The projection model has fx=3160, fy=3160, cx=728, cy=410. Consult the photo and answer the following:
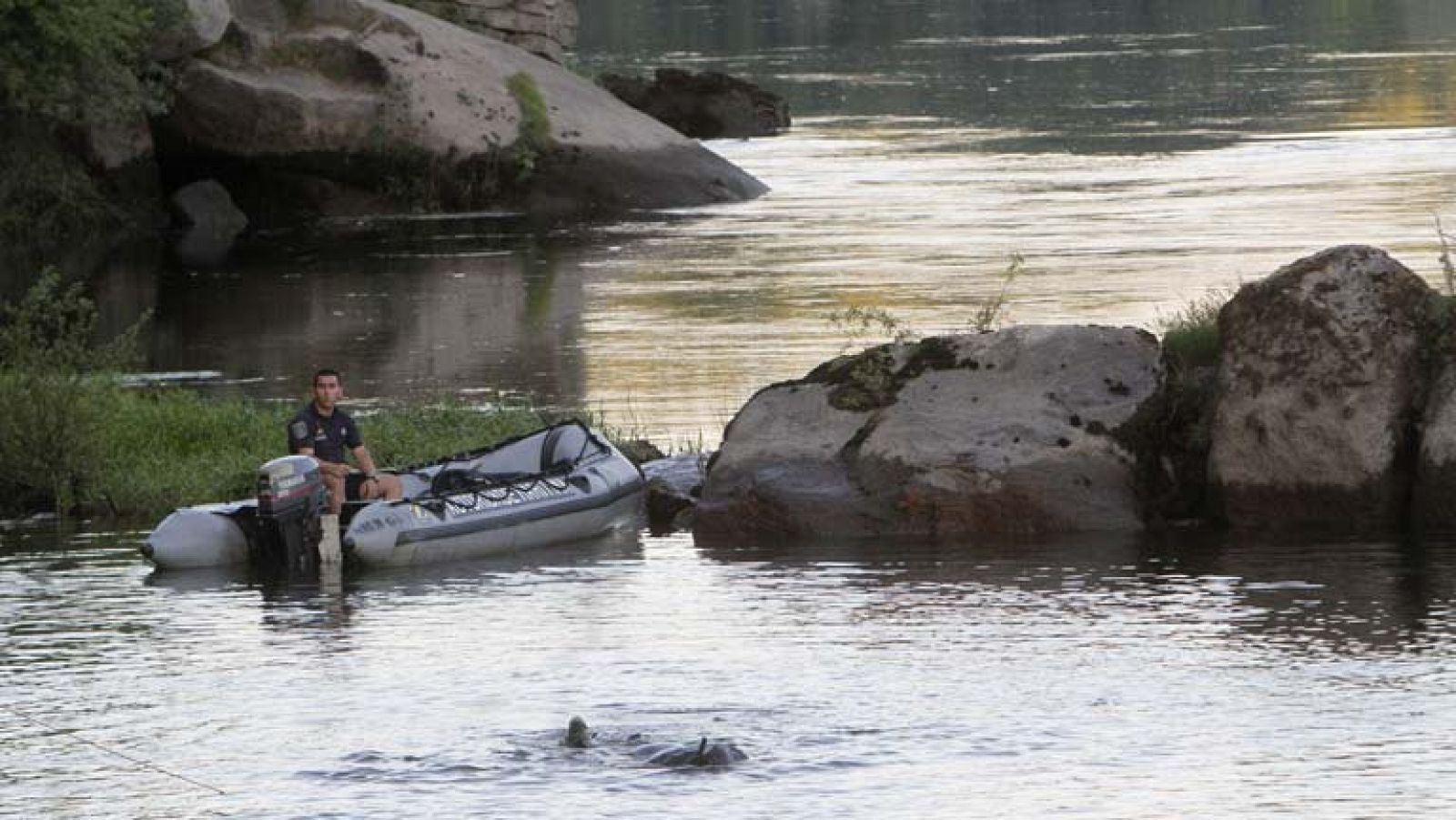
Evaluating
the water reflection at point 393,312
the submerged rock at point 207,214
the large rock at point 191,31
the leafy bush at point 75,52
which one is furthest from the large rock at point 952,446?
the submerged rock at point 207,214

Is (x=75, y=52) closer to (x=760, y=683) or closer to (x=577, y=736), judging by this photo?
(x=760, y=683)

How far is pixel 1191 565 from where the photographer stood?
882 inches

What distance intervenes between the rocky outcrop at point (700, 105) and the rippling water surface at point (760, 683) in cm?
4040

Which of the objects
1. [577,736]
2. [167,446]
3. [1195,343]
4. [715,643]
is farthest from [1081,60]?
[577,736]

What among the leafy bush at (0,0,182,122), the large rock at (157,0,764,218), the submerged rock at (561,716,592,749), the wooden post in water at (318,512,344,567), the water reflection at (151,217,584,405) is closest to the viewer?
the submerged rock at (561,716,592,749)

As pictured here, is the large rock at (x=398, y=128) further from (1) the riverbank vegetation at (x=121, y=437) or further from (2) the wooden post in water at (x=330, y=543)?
(2) the wooden post in water at (x=330, y=543)

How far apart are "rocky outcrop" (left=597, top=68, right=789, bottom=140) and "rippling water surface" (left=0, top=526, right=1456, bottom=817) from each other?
40.4 meters

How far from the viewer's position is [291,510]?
2266 cm

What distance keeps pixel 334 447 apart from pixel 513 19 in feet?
112

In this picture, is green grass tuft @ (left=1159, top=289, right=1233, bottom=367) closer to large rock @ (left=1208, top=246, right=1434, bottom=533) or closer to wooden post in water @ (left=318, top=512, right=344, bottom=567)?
large rock @ (left=1208, top=246, right=1434, bottom=533)

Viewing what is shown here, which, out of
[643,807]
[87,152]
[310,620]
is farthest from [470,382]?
[87,152]

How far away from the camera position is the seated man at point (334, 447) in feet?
77.5

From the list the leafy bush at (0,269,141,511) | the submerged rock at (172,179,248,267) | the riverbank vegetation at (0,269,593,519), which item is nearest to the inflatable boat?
the riverbank vegetation at (0,269,593,519)

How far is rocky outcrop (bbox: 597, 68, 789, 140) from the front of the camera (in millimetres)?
63938
